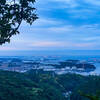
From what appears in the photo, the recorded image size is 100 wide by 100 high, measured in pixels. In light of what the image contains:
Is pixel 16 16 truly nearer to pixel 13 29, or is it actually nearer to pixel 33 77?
pixel 13 29

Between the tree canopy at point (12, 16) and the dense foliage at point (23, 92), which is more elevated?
the tree canopy at point (12, 16)

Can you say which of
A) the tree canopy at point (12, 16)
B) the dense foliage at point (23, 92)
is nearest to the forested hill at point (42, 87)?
the dense foliage at point (23, 92)

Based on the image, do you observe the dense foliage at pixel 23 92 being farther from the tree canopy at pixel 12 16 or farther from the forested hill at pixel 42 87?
the tree canopy at pixel 12 16

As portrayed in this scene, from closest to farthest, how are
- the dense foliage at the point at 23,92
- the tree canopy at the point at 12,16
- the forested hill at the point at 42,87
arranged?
the tree canopy at the point at 12,16, the dense foliage at the point at 23,92, the forested hill at the point at 42,87

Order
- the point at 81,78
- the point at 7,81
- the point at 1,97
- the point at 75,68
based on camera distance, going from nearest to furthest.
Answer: the point at 1,97, the point at 7,81, the point at 81,78, the point at 75,68

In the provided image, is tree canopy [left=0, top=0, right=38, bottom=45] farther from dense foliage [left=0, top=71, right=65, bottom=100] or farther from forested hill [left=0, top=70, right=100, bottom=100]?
dense foliage [left=0, top=71, right=65, bottom=100]

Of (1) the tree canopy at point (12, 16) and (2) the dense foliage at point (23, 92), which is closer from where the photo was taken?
(1) the tree canopy at point (12, 16)

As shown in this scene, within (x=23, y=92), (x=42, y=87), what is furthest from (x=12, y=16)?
(x=42, y=87)

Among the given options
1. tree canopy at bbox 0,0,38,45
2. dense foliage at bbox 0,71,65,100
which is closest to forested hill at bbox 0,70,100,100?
dense foliage at bbox 0,71,65,100

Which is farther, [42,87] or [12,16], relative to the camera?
[42,87]

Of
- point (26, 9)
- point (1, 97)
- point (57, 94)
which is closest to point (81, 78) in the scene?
point (57, 94)

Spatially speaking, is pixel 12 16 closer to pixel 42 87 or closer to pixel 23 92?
pixel 23 92
